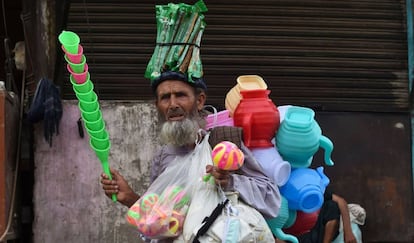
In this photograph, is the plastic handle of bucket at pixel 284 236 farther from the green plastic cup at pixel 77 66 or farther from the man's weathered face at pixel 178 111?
the green plastic cup at pixel 77 66

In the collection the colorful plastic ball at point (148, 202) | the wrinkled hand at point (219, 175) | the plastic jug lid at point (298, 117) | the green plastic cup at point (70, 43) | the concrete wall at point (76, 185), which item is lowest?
the concrete wall at point (76, 185)

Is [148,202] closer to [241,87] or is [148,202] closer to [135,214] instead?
[135,214]

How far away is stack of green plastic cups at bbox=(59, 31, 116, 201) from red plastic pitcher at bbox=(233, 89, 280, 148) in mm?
642

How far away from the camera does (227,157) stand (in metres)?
3.04

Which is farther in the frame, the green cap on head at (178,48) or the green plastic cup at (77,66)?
the green cap on head at (178,48)

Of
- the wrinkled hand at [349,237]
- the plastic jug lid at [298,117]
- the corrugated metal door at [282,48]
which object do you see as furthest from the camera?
the corrugated metal door at [282,48]

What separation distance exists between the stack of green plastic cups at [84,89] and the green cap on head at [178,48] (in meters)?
0.36

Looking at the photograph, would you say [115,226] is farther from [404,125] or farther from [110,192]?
[404,125]

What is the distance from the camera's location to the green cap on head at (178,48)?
353 cm

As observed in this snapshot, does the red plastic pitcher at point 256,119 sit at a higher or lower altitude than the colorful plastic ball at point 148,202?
higher

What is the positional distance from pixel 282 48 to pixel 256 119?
7.91ft

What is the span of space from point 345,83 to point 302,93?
1.16 ft

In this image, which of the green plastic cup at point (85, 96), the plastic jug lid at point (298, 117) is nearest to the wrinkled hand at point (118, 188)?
the green plastic cup at point (85, 96)

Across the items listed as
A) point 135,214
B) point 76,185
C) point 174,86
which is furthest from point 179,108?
Answer: point 76,185
